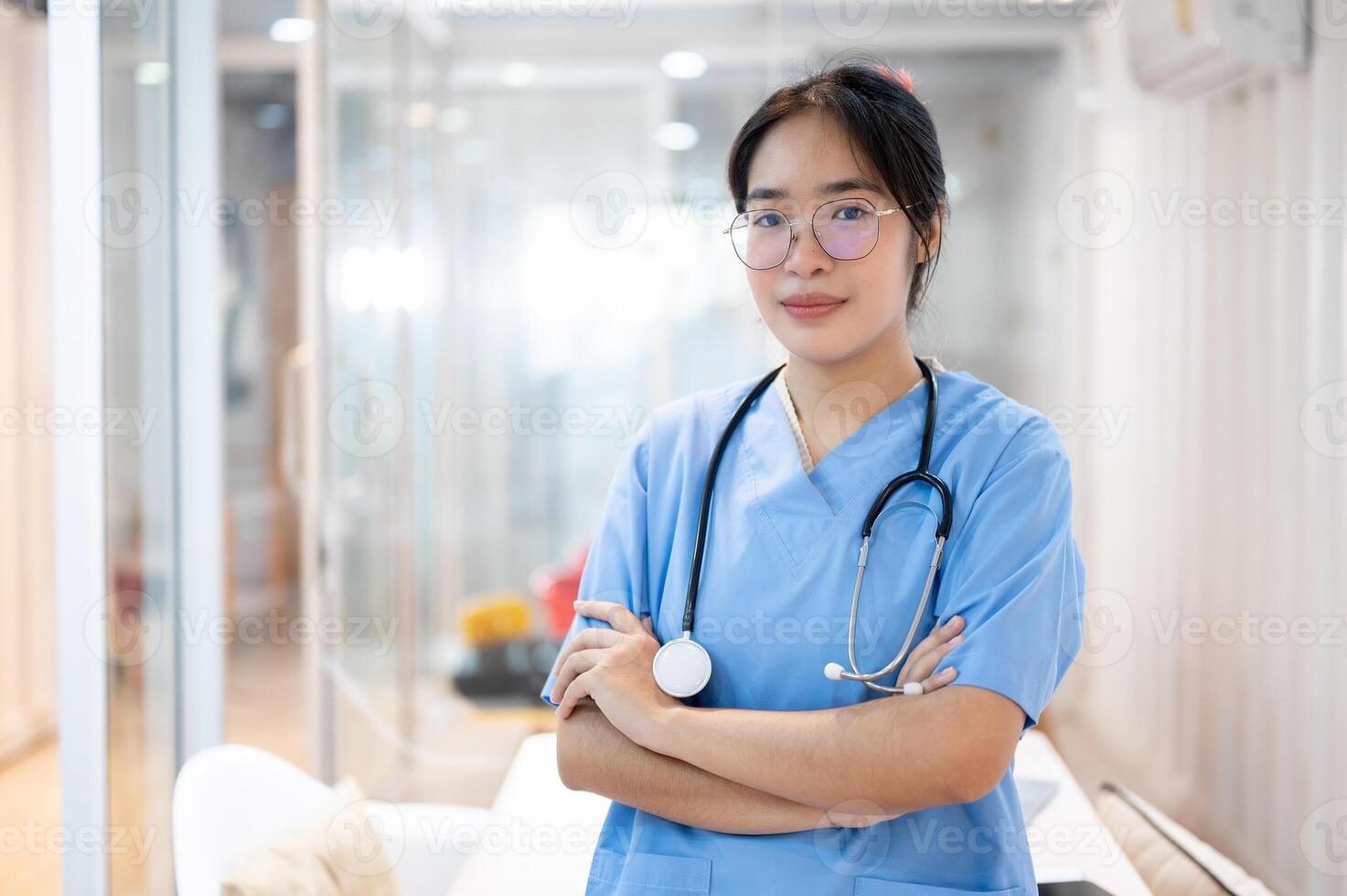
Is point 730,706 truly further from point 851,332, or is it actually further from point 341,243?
point 341,243

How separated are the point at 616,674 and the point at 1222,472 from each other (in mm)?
1951

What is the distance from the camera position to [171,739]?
77.6 inches

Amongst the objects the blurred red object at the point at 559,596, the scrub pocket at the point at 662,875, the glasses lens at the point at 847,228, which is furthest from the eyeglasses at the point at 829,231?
the blurred red object at the point at 559,596

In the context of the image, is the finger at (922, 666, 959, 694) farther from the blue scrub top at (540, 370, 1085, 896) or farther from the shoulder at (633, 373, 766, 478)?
the shoulder at (633, 373, 766, 478)

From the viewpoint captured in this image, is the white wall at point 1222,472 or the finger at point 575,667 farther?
the white wall at point 1222,472

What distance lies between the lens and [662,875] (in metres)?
1.11

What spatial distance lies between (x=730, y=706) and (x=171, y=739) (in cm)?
131

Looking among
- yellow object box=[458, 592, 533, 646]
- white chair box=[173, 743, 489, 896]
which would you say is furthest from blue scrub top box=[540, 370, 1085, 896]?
yellow object box=[458, 592, 533, 646]

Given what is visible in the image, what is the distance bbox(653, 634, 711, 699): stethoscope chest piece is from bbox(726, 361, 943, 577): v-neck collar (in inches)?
5.4

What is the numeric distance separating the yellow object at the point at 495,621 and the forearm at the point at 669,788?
94.0 inches

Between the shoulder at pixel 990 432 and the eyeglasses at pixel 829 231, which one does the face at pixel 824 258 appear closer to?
the eyeglasses at pixel 829 231

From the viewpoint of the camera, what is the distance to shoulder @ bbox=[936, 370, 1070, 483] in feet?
3.63

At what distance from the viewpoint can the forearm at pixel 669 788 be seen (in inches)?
42.0

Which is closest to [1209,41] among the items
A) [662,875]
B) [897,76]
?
[897,76]
